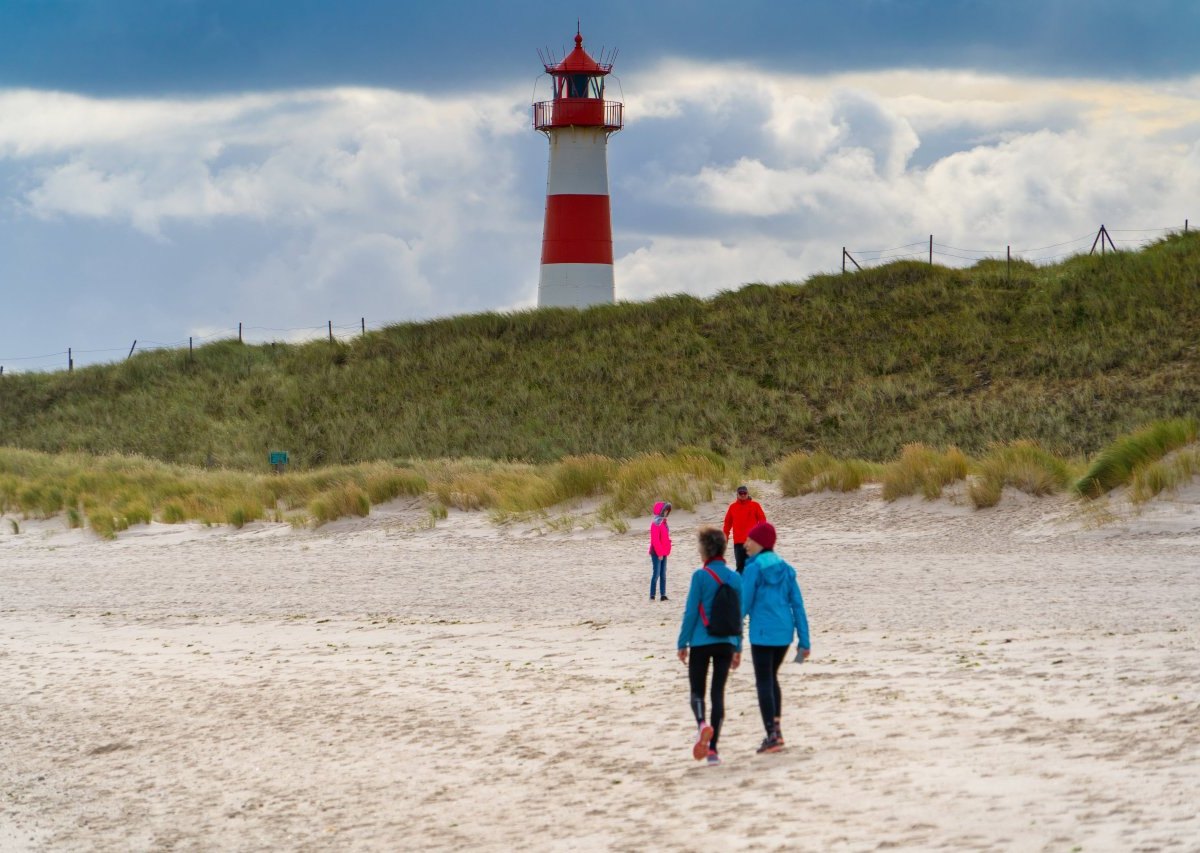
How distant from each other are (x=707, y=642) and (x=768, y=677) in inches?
15.5

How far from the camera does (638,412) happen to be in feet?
130

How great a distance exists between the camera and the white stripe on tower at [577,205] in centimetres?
4069

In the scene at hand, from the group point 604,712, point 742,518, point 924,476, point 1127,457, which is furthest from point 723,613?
point 924,476

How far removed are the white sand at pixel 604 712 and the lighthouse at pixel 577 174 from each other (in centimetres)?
2407

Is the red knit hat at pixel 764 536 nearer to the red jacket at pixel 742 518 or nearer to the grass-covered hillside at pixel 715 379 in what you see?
the red jacket at pixel 742 518

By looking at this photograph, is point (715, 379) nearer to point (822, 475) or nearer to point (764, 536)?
point (822, 475)

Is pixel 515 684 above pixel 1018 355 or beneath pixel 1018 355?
beneath

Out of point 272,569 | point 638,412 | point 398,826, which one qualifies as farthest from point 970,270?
point 398,826

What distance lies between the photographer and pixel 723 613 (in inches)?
309

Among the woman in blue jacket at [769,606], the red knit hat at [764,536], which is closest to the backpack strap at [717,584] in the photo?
the woman in blue jacket at [769,606]

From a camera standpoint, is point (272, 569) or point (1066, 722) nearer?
point (1066, 722)

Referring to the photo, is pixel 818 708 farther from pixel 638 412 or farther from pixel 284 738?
pixel 638 412

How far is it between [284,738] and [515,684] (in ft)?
5.88

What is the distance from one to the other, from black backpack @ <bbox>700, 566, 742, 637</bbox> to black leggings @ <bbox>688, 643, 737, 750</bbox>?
104 mm
